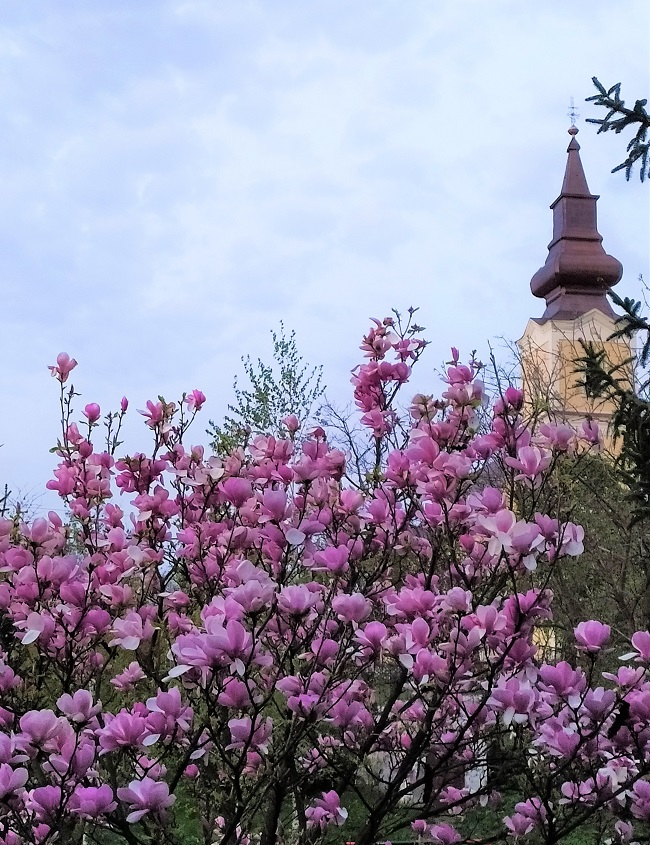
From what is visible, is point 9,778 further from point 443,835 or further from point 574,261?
point 574,261

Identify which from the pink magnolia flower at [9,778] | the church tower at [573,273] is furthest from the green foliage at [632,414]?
the church tower at [573,273]

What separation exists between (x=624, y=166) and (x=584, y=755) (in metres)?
3.39

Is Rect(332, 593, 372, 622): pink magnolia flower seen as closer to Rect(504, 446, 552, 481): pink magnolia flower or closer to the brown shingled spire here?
Rect(504, 446, 552, 481): pink magnolia flower

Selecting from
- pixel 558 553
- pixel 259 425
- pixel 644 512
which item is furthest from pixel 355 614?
pixel 259 425

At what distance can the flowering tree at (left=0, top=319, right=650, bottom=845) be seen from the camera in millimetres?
1688

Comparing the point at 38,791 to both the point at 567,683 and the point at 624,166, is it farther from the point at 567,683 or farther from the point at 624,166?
the point at 624,166

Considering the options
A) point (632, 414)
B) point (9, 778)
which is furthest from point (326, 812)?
point (632, 414)

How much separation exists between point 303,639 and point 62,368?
1.54 meters

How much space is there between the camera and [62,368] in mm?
3047

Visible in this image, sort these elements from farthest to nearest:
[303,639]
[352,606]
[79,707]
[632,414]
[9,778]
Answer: [632,414] → [303,639] → [352,606] → [79,707] → [9,778]

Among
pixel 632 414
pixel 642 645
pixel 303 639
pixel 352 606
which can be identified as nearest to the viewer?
pixel 352 606

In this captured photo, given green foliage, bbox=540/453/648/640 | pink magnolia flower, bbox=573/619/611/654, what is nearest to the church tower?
green foliage, bbox=540/453/648/640

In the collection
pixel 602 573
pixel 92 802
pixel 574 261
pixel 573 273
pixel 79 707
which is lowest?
pixel 92 802

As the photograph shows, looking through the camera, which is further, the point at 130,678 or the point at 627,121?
the point at 627,121
